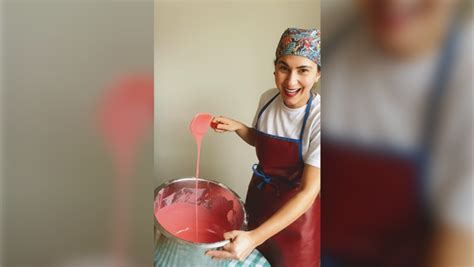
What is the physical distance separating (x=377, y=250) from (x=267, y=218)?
0.95 ft

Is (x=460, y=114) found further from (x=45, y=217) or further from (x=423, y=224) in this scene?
(x=45, y=217)

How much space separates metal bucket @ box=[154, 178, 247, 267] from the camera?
976 millimetres

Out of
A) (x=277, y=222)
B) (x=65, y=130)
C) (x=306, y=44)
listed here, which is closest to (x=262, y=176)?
(x=277, y=222)

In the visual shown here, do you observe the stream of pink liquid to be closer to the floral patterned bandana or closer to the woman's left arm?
the woman's left arm

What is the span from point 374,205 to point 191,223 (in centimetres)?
47

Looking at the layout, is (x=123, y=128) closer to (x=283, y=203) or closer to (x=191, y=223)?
(x=191, y=223)

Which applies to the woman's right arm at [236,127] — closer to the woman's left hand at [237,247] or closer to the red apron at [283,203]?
the red apron at [283,203]

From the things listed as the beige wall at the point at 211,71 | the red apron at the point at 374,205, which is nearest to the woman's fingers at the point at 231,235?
the beige wall at the point at 211,71

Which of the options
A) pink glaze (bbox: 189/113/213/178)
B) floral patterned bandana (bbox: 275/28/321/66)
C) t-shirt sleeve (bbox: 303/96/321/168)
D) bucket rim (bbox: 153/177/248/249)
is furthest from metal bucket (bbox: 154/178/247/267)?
floral patterned bandana (bbox: 275/28/321/66)

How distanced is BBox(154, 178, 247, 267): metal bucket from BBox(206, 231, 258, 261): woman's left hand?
13 mm

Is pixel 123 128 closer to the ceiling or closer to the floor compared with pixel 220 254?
closer to the ceiling

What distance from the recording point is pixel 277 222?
986 mm

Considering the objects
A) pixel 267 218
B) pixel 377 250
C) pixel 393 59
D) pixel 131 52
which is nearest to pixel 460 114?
pixel 393 59

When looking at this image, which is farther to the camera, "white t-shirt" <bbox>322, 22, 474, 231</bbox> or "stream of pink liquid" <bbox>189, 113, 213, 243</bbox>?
"stream of pink liquid" <bbox>189, 113, 213, 243</bbox>
